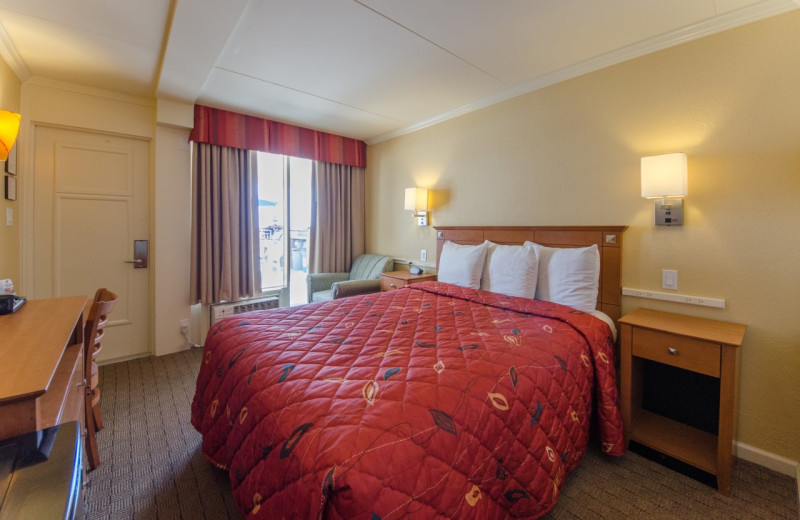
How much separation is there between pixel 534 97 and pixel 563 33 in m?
0.70

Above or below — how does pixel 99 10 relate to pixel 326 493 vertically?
above

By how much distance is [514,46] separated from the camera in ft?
7.33

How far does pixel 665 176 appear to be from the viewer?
1978mm

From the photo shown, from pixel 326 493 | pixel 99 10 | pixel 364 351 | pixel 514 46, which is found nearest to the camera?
pixel 326 493

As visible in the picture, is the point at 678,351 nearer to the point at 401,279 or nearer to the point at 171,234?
the point at 401,279

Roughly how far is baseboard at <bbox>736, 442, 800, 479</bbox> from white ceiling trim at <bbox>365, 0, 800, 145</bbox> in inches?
92.2

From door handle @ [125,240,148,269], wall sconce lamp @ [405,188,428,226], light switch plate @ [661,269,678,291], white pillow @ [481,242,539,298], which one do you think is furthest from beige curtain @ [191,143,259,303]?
light switch plate @ [661,269,678,291]

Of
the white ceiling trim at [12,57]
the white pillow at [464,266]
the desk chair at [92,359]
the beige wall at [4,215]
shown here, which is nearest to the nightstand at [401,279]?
the white pillow at [464,266]

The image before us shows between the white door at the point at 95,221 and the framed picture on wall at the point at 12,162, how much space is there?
315mm

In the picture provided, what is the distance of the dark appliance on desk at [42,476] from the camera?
0.58m

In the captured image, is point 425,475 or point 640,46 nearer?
point 425,475

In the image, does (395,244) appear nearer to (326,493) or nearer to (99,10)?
(99,10)

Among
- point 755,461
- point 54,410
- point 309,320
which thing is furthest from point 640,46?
point 54,410

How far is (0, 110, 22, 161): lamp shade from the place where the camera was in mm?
1771
